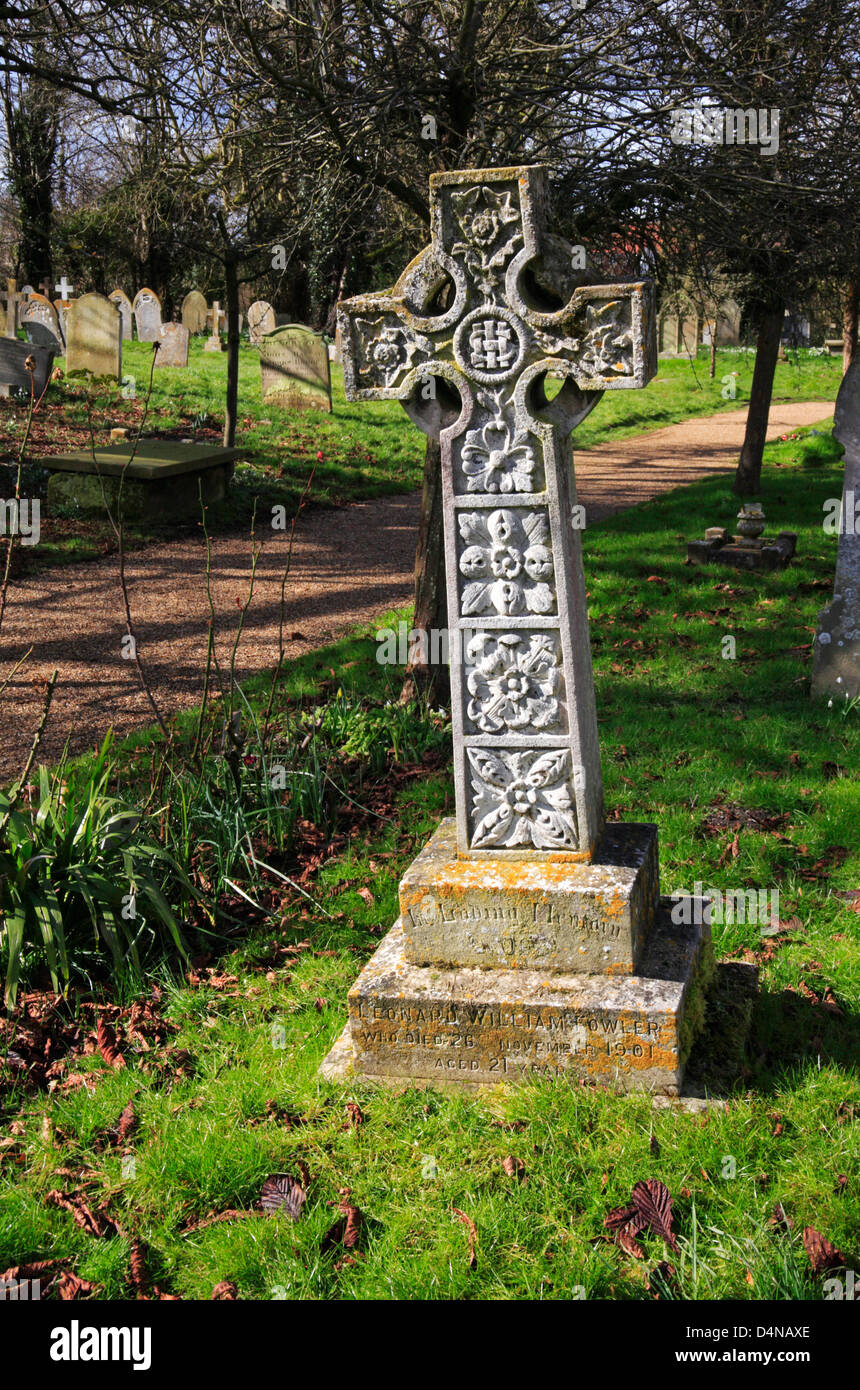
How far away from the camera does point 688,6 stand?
6.61m

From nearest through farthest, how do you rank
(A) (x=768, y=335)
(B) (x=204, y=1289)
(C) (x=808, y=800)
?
(B) (x=204, y=1289), (C) (x=808, y=800), (A) (x=768, y=335)

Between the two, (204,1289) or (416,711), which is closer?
(204,1289)

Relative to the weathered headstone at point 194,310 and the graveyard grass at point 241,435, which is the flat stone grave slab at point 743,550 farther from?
the weathered headstone at point 194,310

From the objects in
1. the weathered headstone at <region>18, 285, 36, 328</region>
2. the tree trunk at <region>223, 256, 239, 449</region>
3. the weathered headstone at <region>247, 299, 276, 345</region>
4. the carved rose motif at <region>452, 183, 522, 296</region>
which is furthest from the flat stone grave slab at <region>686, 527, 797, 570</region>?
the weathered headstone at <region>18, 285, 36, 328</region>

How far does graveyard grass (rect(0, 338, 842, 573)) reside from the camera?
12.3 meters

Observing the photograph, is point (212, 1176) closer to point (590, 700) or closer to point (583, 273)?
point (590, 700)

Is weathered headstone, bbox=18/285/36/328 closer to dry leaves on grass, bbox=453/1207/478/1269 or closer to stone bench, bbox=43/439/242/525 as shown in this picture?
stone bench, bbox=43/439/242/525

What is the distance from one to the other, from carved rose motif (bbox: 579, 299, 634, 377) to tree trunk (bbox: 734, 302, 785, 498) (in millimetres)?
9746

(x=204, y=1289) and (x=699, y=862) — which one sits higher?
(x=699, y=862)

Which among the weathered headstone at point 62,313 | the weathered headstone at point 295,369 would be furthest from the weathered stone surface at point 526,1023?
the weathered headstone at point 62,313

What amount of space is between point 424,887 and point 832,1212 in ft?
4.69

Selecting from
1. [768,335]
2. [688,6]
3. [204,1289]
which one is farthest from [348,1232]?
[768,335]

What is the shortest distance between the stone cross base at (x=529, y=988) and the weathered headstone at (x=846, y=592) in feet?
11.5

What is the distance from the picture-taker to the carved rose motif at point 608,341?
10.7ft
